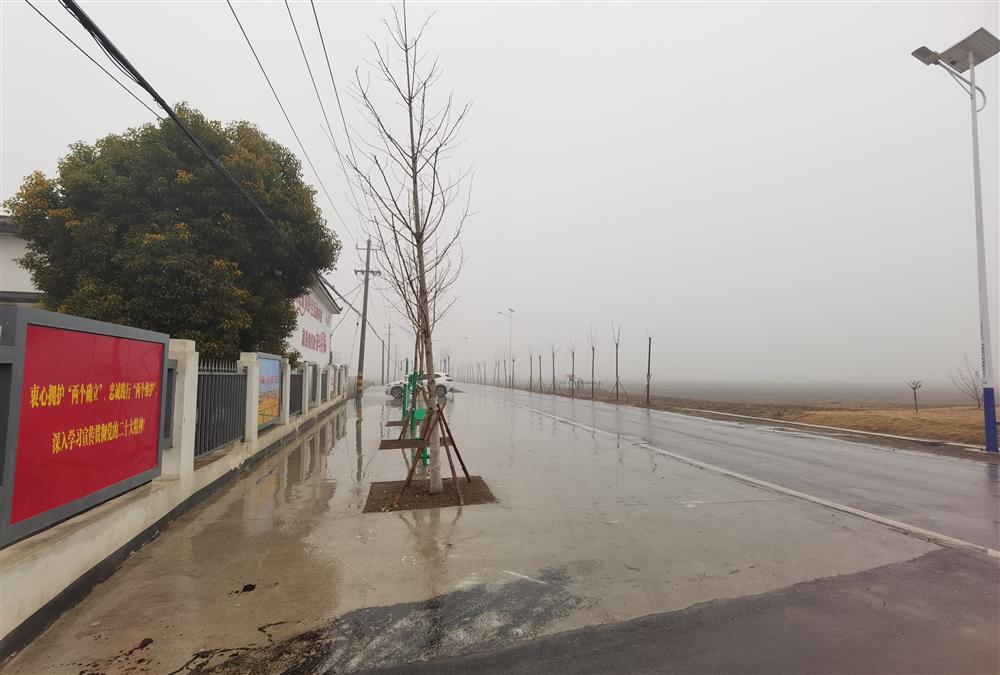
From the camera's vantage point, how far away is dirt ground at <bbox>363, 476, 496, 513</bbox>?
6656 millimetres

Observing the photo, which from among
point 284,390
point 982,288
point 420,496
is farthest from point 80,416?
point 982,288

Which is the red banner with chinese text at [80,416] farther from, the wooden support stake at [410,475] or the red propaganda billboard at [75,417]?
the wooden support stake at [410,475]

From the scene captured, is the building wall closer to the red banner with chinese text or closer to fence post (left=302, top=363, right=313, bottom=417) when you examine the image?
fence post (left=302, top=363, right=313, bottom=417)

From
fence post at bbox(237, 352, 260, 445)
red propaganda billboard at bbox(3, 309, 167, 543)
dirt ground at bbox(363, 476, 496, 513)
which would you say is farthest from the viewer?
fence post at bbox(237, 352, 260, 445)

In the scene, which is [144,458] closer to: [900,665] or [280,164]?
[900,665]

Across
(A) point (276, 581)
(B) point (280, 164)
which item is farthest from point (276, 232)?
(A) point (276, 581)

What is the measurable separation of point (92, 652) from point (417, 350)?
10288 millimetres

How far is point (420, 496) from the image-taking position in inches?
279

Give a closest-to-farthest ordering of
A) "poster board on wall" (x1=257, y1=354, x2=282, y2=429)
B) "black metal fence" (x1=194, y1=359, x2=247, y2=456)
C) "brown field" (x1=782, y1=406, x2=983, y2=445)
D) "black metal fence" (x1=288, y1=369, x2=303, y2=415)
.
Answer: "black metal fence" (x1=194, y1=359, x2=247, y2=456) → "poster board on wall" (x1=257, y1=354, x2=282, y2=429) → "brown field" (x1=782, y1=406, x2=983, y2=445) → "black metal fence" (x1=288, y1=369, x2=303, y2=415)

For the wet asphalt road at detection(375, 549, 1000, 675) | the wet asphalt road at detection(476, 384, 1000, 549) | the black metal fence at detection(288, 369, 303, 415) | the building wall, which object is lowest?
the wet asphalt road at detection(375, 549, 1000, 675)

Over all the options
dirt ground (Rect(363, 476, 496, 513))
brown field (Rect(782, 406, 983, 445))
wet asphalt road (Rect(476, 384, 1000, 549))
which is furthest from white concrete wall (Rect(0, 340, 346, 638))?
brown field (Rect(782, 406, 983, 445))

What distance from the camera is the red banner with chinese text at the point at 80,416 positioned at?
3.66m

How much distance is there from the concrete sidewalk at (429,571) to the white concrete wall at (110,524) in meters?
0.27

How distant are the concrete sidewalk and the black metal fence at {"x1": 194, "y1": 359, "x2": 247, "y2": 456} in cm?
96
